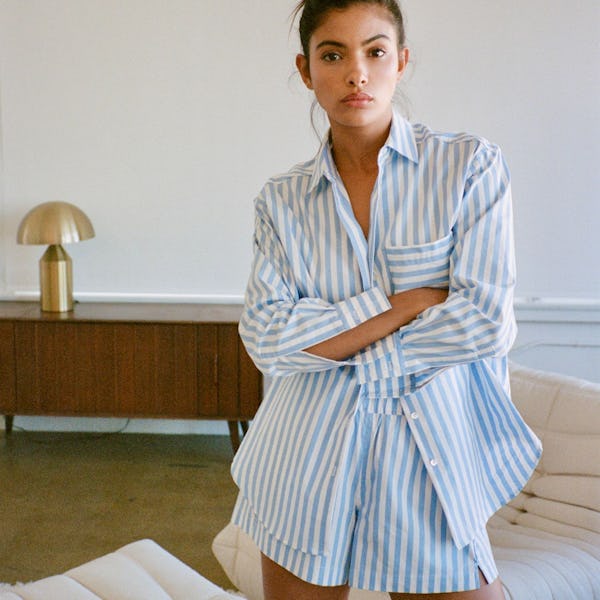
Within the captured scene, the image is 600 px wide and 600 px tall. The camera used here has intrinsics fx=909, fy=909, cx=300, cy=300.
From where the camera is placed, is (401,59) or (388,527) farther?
(401,59)

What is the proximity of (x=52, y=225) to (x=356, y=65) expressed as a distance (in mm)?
2725

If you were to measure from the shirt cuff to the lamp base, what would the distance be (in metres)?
2.82

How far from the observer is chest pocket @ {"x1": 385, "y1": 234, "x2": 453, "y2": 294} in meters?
1.24

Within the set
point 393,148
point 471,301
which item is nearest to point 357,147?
point 393,148

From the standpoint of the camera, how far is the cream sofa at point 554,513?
6.72ft

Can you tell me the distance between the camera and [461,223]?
1248 mm

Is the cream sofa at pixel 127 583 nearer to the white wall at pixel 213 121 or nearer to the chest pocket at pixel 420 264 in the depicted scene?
the chest pocket at pixel 420 264

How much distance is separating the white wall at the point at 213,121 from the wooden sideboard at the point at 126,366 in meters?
0.45

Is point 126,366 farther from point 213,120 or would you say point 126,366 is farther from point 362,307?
point 362,307

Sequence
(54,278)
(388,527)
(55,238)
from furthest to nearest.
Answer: (54,278)
(55,238)
(388,527)

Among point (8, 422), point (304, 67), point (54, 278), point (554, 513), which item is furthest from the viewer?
point (8, 422)

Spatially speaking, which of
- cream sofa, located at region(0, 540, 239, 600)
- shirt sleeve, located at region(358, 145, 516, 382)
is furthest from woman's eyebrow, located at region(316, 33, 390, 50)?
cream sofa, located at region(0, 540, 239, 600)

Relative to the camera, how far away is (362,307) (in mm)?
1258

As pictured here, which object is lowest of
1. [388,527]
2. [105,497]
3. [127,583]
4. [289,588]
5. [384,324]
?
[105,497]
